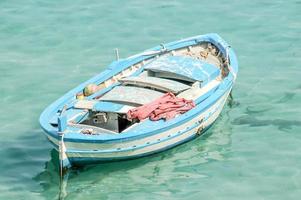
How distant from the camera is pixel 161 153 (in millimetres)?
20969

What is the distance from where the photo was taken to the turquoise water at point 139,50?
1988 centimetres

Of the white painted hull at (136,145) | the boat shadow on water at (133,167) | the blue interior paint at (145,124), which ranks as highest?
the blue interior paint at (145,124)

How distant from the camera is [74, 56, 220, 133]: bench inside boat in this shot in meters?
20.6

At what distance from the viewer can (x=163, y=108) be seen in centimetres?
2062

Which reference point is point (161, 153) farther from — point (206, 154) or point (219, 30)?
point (219, 30)

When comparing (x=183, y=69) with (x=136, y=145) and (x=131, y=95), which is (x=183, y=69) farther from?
(x=136, y=145)

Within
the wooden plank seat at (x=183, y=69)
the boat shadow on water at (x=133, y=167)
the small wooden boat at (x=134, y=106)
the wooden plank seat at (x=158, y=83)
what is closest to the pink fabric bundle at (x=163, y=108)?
the small wooden boat at (x=134, y=106)

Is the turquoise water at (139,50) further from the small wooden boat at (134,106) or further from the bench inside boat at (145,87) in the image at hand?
the bench inside boat at (145,87)

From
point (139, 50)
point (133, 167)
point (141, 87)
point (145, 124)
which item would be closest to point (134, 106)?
point (145, 124)

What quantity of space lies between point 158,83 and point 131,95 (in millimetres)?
1147

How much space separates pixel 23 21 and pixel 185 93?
14.0m

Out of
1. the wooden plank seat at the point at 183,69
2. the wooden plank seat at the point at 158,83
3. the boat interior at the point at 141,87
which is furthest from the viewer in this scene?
the wooden plank seat at the point at 183,69

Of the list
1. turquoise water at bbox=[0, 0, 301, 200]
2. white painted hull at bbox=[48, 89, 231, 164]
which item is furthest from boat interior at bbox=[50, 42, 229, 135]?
turquoise water at bbox=[0, 0, 301, 200]

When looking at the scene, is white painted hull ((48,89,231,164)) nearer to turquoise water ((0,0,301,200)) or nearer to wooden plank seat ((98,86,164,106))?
turquoise water ((0,0,301,200))
